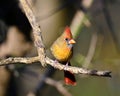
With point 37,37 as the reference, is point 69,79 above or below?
below

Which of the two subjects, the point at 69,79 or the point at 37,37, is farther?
the point at 69,79

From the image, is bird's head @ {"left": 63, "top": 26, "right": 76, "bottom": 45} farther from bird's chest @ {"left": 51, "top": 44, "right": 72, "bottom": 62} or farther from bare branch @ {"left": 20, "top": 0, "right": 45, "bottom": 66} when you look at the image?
bare branch @ {"left": 20, "top": 0, "right": 45, "bottom": 66}

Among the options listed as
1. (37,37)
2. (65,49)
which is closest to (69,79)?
(65,49)

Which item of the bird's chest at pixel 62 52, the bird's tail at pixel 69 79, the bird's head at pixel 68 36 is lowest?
the bird's tail at pixel 69 79

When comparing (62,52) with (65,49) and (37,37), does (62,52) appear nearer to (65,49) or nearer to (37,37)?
(65,49)

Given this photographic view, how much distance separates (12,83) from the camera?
114 inches

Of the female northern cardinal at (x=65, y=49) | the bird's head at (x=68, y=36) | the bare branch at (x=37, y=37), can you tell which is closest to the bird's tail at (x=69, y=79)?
the female northern cardinal at (x=65, y=49)

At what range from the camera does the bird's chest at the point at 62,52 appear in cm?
149

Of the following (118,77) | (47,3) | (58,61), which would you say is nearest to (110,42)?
(47,3)

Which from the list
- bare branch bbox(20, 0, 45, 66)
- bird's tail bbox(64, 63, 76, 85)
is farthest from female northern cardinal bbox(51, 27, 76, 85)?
bare branch bbox(20, 0, 45, 66)

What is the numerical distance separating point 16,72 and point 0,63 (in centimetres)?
144

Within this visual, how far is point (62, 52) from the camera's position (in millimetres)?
1503

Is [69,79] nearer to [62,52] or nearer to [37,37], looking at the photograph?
[62,52]

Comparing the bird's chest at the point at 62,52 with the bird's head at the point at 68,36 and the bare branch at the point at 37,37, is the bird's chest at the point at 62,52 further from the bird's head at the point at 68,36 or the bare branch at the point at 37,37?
the bare branch at the point at 37,37
